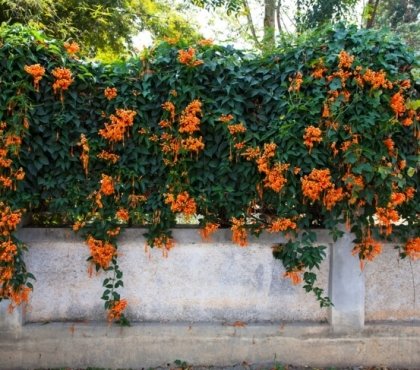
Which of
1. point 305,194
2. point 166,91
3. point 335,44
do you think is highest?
point 335,44

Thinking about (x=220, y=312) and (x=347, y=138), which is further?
(x=220, y=312)

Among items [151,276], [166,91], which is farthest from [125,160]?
[151,276]

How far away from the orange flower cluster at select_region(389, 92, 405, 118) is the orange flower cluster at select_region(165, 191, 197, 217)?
1.53 meters

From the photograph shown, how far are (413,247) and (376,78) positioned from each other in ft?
4.32

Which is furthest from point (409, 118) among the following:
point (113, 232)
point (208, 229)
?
point (113, 232)

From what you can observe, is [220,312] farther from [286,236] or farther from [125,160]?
[125,160]

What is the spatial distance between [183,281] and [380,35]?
7.70 ft

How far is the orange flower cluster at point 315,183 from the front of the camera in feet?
11.4

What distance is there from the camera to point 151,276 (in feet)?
13.0

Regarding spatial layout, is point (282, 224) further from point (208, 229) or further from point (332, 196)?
point (208, 229)

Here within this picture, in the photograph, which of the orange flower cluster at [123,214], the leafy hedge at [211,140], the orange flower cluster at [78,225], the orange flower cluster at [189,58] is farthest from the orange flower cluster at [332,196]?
the orange flower cluster at [78,225]

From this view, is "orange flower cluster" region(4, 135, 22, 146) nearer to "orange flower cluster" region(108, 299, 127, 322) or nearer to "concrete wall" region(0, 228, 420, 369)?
"concrete wall" region(0, 228, 420, 369)

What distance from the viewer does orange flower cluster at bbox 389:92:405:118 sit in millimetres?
3422

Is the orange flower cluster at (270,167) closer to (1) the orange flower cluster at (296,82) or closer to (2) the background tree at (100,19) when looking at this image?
(1) the orange flower cluster at (296,82)
